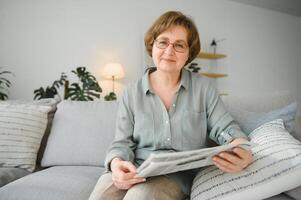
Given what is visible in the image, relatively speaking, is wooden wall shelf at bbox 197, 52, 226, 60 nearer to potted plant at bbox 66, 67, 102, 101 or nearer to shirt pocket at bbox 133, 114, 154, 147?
potted plant at bbox 66, 67, 102, 101

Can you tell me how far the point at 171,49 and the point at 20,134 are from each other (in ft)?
3.07

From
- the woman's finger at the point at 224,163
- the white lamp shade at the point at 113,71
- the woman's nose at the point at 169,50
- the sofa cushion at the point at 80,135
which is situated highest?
the woman's nose at the point at 169,50

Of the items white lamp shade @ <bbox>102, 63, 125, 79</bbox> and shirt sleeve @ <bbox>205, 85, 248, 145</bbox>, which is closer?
shirt sleeve @ <bbox>205, 85, 248, 145</bbox>

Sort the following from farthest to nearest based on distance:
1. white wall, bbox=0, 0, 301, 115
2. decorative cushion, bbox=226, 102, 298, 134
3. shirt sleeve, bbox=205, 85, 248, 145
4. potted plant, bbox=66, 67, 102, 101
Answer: white wall, bbox=0, 0, 301, 115
potted plant, bbox=66, 67, 102, 101
decorative cushion, bbox=226, 102, 298, 134
shirt sleeve, bbox=205, 85, 248, 145

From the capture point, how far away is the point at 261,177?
731mm

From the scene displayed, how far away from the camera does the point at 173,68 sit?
40.6 inches

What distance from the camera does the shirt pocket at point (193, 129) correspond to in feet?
3.21

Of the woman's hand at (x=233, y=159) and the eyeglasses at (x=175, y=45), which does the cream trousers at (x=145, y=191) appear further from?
the eyeglasses at (x=175, y=45)

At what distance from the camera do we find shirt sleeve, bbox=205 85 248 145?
3.05 feet

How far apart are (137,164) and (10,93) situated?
284cm

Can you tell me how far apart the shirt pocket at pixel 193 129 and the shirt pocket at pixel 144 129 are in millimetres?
121

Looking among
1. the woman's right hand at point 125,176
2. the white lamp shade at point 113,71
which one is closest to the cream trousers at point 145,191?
the woman's right hand at point 125,176

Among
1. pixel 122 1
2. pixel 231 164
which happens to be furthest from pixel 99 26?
pixel 231 164

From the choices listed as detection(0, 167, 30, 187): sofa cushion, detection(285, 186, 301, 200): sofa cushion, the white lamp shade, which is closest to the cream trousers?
detection(285, 186, 301, 200): sofa cushion
